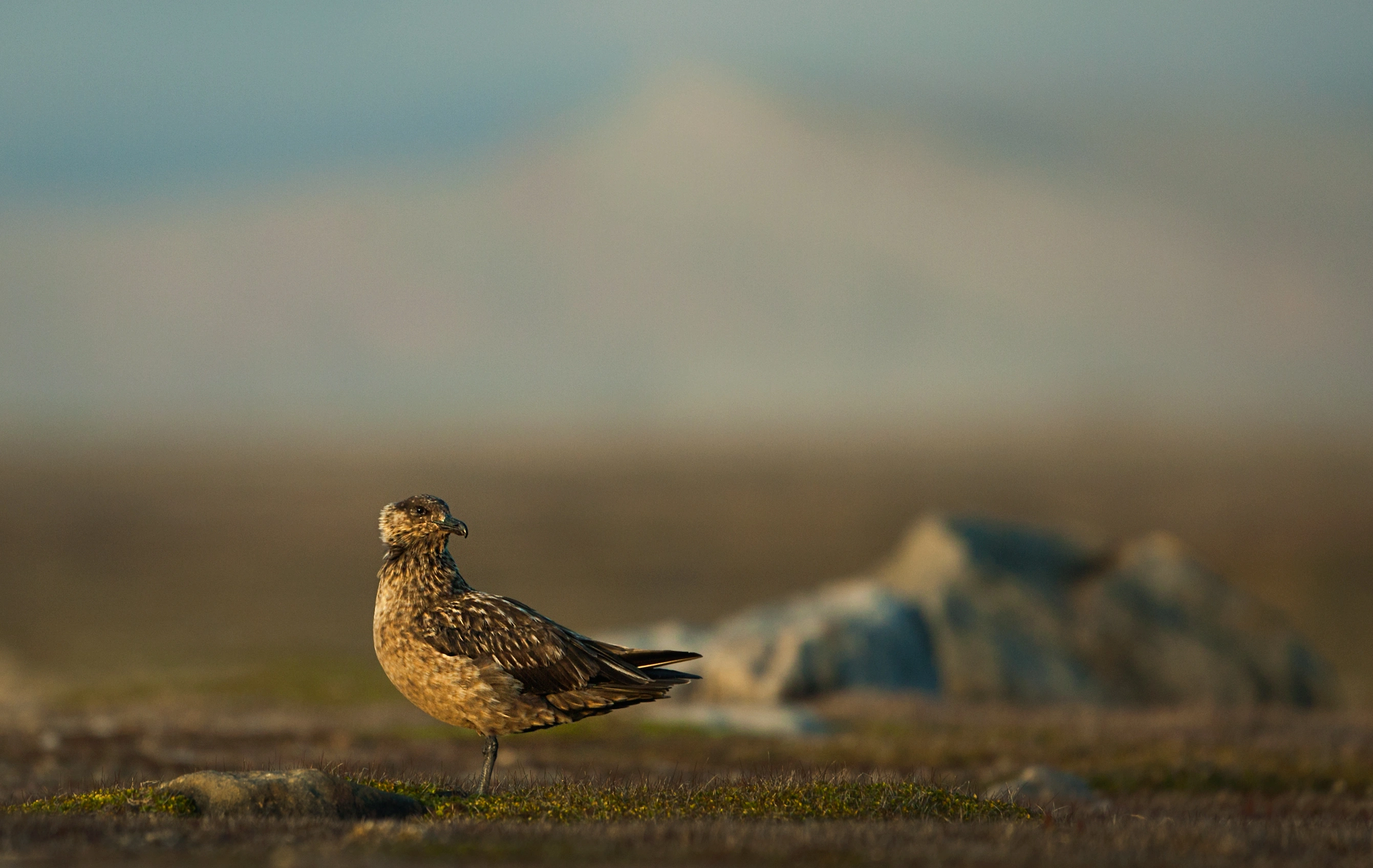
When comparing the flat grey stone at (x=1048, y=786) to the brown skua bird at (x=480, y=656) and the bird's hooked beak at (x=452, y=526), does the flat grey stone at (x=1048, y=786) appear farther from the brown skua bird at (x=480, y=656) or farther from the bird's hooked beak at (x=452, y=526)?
the bird's hooked beak at (x=452, y=526)

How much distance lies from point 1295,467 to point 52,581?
138 m

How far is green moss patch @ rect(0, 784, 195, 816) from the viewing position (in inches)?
495

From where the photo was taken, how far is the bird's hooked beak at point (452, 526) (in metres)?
14.8

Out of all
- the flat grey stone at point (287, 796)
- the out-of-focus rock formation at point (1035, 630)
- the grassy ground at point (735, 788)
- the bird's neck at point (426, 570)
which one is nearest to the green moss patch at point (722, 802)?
the grassy ground at point (735, 788)

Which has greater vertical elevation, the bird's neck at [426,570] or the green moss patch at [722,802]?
the bird's neck at [426,570]

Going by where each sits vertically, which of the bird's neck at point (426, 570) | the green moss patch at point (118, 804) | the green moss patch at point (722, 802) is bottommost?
the green moss patch at point (118, 804)

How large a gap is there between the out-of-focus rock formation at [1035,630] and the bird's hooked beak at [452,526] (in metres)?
18.5

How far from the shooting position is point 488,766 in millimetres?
14023

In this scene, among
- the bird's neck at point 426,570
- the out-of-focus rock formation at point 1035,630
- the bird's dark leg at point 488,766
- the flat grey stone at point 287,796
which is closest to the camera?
the flat grey stone at point 287,796

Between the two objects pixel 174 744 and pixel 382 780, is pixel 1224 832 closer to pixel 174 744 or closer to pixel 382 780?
pixel 382 780

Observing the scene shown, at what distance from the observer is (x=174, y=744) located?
24141 mm

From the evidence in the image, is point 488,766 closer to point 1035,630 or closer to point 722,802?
point 722,802

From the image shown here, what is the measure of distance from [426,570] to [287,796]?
294cm

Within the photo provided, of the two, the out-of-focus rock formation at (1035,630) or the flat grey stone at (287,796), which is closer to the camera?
the flat grey stone at (287,796)
